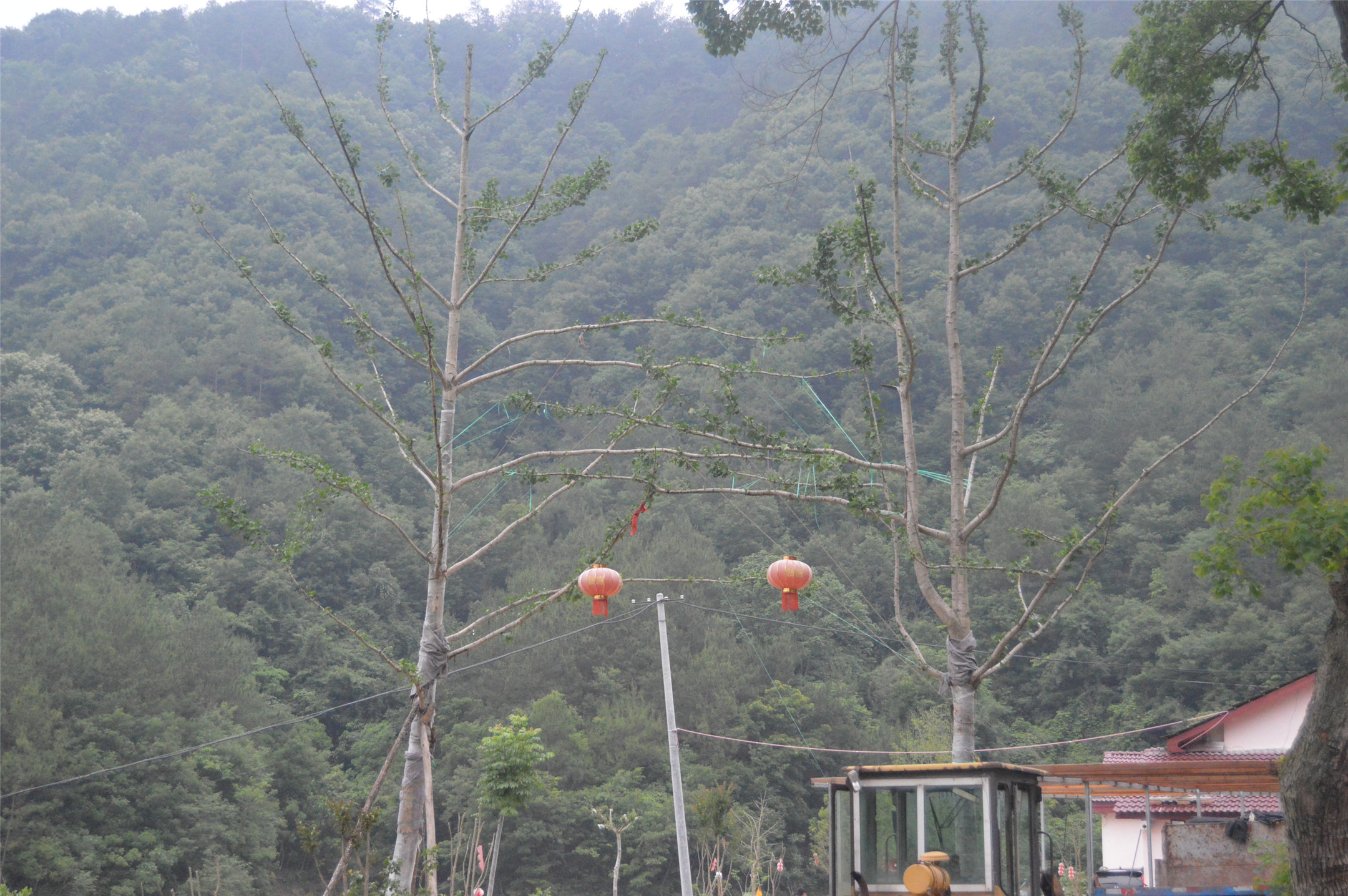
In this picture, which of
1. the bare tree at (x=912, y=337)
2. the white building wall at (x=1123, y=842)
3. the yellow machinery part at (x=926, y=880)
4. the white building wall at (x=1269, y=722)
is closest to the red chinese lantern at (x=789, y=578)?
the bare tree at (x=912, y=337)

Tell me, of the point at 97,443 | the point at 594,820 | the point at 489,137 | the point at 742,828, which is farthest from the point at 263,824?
the point at 489,137

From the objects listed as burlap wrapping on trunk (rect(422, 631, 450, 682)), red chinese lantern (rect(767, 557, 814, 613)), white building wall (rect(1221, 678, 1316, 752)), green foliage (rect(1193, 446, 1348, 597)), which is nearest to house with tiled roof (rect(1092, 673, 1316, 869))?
white building wall (rect(1221, 678, 1316, 752))

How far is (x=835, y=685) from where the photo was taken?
4144 centimetres

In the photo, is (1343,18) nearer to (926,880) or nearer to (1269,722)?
(926,880)

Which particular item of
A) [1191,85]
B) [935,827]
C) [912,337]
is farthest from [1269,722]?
[935,827]

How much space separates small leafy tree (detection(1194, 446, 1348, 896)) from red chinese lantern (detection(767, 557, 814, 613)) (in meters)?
4.11

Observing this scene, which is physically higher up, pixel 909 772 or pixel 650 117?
pixel 650 117

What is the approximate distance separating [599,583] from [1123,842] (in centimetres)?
1524

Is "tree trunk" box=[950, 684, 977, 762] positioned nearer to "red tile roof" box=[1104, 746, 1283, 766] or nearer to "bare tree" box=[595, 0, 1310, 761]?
"bare tree" box=[595, 0, 1310, 761]

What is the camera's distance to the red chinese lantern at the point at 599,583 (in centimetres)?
965

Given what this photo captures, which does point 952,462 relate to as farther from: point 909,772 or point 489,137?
point 489,137

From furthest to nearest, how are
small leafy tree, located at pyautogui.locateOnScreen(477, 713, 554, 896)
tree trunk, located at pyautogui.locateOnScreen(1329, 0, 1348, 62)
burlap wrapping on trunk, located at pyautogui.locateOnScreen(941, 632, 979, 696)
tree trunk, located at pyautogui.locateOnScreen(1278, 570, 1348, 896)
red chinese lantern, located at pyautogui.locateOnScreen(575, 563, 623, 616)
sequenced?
small leafy tree, located at pyautogui.locateOnScreen(477, 713, 554, 896)
red chinese lantern, located at pyautogui.locateOnScreen(575, 563, 623, 616)
burlap wrapping on trunk, located at pyautogui.locateOnScreen(941, 632, 979, 696)
tree trunk, located at pyautogui.locateOnScreen(1329, 0, 1348, 62)
tree trunk, located at pyautogui.locateOnScreen(1278, 570, 1348, 896)

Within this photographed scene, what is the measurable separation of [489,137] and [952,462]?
6052cm

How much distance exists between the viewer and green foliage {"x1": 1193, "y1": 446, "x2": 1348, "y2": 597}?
240 inches
